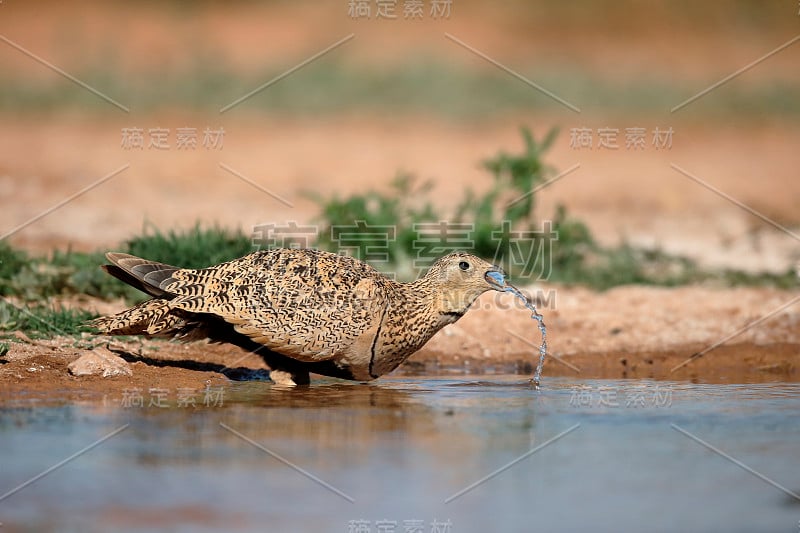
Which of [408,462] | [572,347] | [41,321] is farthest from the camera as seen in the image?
[572,347]

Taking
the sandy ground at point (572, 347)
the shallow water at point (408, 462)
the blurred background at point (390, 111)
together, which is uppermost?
the blurred background at point (390, 111)

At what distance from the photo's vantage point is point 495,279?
791 centimetres

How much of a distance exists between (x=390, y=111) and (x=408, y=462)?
15679mm

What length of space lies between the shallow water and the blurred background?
5422mm

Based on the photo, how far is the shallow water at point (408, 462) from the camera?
481 centimetres

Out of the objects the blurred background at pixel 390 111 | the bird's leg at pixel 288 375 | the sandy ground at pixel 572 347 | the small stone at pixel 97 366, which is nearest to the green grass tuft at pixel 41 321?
the sandy ground at pixel 572 347

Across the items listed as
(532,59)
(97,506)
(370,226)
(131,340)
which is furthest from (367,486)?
(532,59)

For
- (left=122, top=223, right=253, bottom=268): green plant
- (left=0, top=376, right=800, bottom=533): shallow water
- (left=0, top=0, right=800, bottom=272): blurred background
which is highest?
(left=0, top=0, right=800, bottom=272): blurred background

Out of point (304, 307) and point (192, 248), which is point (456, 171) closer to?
point (192, 248)

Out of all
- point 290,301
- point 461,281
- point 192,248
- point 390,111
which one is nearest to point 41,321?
point 192,248

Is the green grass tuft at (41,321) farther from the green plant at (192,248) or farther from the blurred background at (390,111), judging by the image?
the blurred background at (390,111)

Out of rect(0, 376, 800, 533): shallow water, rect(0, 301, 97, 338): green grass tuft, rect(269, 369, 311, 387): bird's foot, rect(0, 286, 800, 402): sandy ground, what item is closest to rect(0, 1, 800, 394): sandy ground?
rect(0, 286, 800, 402): sandy ground

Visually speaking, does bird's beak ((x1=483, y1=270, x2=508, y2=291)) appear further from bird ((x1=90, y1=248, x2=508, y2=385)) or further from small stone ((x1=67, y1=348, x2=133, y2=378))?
small stone ((x1=67, y1=348, x2=133, y2=378))

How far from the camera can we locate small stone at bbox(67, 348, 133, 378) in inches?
293
